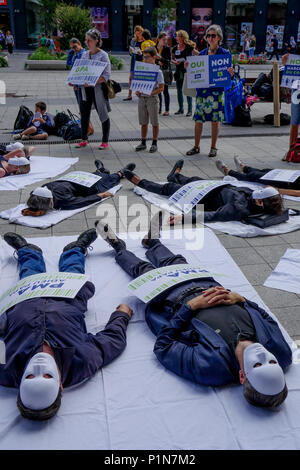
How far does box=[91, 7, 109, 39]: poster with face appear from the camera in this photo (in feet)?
109

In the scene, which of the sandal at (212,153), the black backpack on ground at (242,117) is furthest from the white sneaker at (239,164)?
the black backpack on ground at (242,117)

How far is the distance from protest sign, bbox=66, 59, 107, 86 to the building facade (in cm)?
2720

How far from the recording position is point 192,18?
3362 cm

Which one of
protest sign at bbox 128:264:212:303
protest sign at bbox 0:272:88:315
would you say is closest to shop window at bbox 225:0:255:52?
protest sign at bbox 128:264:212:303

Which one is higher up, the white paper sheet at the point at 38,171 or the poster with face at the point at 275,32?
the poster with face at the point at 275,32

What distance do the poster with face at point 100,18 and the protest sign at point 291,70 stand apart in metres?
28.3

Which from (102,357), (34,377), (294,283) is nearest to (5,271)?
(102,357)

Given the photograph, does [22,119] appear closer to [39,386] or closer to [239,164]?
[239,164]

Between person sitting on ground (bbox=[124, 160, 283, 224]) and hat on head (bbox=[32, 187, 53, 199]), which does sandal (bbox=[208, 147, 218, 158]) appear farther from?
hat on head (bbox=[32, 187, 53, 199])

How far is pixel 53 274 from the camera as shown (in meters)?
3.58

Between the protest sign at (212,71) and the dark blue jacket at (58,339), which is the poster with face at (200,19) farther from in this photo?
the dark blue jacket at (58,339)

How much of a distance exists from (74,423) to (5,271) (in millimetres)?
2099

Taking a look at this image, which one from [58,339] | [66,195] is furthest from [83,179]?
[58,339]

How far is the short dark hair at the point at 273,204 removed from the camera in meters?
5.34
